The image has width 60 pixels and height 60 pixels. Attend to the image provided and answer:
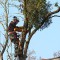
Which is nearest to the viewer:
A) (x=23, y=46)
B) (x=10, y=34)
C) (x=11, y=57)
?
(x=23, y=46)

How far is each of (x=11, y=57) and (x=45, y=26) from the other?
179cm

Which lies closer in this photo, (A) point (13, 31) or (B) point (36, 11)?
(B) point (36, 11)

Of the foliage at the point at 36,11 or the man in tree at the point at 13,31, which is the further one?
the man in tree at the point at 13,31

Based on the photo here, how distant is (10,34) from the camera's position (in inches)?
369

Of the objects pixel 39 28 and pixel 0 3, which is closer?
pixel 39 28

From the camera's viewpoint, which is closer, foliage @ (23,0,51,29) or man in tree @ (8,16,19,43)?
foliage @ (23,0,51,29)

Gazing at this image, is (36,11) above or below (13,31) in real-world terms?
above

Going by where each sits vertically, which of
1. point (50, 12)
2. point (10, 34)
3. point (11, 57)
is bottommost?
point (11, 57)

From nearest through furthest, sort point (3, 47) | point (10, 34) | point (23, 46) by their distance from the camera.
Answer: point (23, 46) → point (10, 34) → point (3, 47)

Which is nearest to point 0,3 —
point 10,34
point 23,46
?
point 10,34

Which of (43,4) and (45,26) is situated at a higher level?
(43,4)

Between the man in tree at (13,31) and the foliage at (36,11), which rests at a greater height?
the foliage at (36,11)

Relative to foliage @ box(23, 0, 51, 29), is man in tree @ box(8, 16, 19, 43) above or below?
below

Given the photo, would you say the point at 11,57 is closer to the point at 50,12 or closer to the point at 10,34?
the point at 10,34
